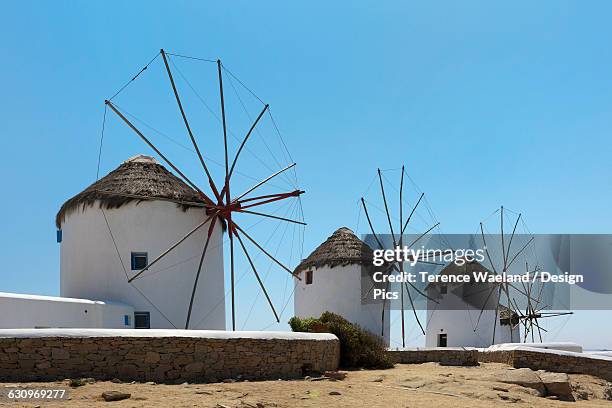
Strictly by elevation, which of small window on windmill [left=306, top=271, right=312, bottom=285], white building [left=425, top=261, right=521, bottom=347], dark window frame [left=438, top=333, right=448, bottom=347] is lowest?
dark window frame [left=438, top=333, right=448, bottom=347]

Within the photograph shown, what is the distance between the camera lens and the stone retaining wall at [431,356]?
21.0 meters

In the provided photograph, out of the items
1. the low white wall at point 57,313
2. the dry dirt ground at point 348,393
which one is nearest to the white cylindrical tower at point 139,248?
the low white wall at point 57,313

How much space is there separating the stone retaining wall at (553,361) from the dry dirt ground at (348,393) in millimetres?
2469

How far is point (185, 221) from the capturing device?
1989 cm

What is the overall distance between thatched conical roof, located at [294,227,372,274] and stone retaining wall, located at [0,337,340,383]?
47.9ft

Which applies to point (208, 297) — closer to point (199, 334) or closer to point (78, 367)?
point (199, 334)

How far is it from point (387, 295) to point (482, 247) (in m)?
6.74

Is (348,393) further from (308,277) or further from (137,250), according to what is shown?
(308,277)

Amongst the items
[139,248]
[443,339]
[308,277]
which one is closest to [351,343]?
[139,248]

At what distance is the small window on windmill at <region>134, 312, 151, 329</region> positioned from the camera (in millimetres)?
18953

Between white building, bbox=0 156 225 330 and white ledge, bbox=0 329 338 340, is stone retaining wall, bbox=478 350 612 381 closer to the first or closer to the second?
white ledge, bbox=0 329 338 340

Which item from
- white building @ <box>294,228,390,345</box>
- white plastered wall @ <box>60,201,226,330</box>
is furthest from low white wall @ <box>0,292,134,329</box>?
white building @ <box>294,228,390,345</box>

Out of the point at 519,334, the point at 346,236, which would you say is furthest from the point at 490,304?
the point at 346,236

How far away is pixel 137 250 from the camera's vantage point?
765 inches
